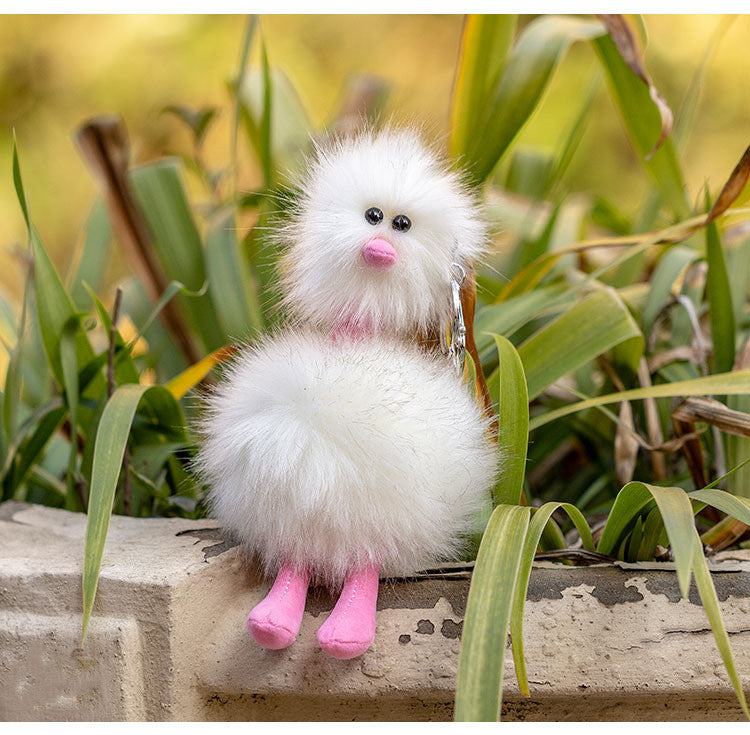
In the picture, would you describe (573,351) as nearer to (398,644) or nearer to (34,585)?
(398,644)

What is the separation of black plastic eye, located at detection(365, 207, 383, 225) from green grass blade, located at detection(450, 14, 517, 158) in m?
0.26

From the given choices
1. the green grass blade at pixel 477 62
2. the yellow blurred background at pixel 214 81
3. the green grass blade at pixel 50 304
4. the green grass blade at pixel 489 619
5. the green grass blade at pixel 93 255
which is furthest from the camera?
the yellow blurred background at pixel 214 81

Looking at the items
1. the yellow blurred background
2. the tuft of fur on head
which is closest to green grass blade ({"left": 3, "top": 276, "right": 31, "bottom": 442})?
the tuft of fur on head

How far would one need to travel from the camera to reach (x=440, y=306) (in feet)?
1.51

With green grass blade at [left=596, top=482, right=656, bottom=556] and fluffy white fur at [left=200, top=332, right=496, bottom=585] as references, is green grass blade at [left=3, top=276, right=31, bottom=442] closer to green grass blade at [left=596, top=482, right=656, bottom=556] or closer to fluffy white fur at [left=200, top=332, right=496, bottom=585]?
fluffy white fur at [left=200, top=332, right=496, bottom=585]

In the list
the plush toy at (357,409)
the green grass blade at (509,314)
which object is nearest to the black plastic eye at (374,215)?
the plush toy at (357,409)

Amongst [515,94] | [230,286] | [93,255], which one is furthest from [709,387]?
[93,255]

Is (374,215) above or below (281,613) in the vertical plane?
above

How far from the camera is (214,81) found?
5.61 ft

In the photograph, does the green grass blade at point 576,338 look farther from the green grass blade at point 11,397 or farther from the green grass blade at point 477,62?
the green grass blade at point 11,397

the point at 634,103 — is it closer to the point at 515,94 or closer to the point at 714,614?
the point at 515,94

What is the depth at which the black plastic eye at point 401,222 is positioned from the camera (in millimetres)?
430

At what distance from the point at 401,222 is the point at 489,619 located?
214 millimetres

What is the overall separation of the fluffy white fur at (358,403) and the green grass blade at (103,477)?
0.05 meters
